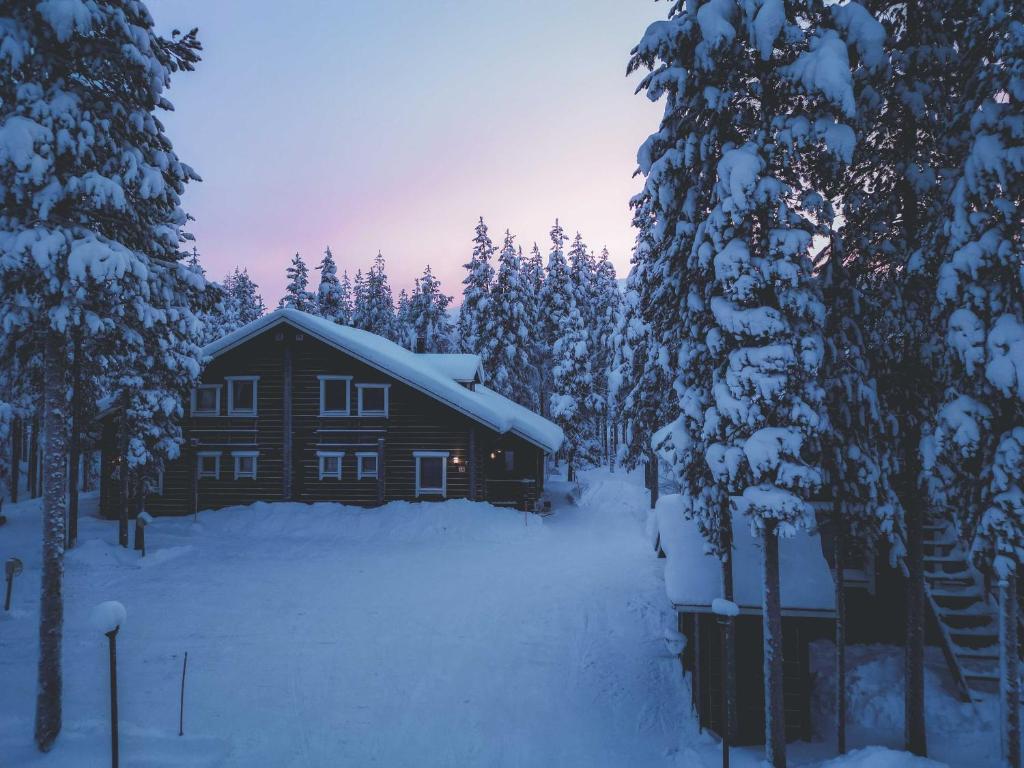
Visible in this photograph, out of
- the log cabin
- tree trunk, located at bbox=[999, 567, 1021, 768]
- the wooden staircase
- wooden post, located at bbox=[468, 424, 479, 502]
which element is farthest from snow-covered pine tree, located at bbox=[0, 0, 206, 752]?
wooden post, located at bbox=[468, 424, 479, 502]

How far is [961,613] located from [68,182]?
55.1ft

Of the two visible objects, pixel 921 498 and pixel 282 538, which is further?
pixel 282 538

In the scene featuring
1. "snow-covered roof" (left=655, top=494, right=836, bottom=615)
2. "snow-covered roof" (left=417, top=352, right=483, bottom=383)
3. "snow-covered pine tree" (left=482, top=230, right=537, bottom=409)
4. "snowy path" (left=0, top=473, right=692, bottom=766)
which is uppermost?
"snow-covered pine tree" (left=482, top=230, right=537, bottom=409)

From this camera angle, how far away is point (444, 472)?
80.0 ft

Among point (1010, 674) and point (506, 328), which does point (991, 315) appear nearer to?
point (1010, 674)

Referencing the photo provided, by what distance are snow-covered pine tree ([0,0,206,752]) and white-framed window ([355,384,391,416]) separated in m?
15.2

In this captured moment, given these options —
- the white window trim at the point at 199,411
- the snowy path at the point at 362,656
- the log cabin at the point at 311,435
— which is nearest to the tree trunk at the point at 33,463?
the log cabin at the point at 311,435

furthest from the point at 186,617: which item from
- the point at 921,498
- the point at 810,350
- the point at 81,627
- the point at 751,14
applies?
the point at 751,14

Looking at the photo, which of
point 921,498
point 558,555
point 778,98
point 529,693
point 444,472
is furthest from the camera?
point 444,472

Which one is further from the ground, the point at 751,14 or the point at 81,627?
the point at 751,14

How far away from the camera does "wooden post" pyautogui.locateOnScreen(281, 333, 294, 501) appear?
24.4 m

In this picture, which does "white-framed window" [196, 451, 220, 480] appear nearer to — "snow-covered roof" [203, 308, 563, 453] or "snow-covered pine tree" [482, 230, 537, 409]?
"snow-covered roof" [203, 308, 563, 453]

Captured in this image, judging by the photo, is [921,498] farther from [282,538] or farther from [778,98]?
[282,538]

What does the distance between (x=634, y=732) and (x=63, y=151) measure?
12.1 m
